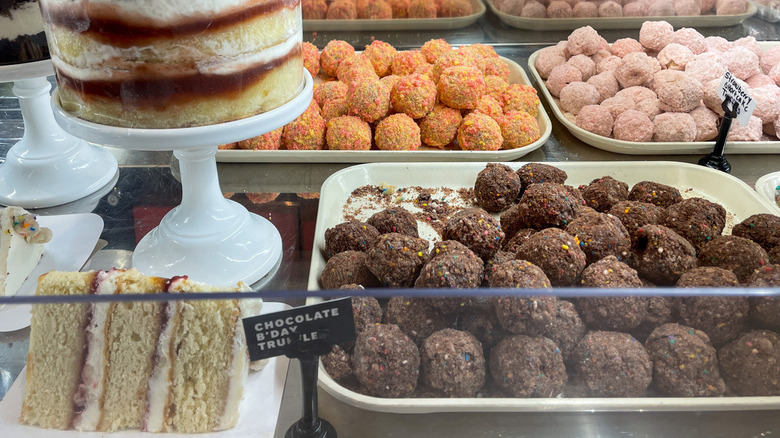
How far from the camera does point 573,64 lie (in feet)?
7.56

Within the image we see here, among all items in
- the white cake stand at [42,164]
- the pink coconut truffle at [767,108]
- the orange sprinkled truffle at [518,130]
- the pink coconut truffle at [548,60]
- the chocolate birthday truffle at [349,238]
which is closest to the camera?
the chocolate birthday truffle at [349,238]

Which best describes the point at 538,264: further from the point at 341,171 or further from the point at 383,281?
the point at 341,171

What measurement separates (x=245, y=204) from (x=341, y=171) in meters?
0.29

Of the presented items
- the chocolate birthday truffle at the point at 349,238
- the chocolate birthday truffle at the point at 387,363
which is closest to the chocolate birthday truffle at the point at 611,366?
the chocolate birthday truffle at the point at 387,363

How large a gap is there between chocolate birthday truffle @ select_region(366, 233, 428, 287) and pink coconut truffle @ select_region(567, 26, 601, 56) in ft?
5.09

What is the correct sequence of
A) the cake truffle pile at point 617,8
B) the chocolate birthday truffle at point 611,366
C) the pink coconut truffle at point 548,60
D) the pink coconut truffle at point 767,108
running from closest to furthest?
1. the chocolate birthday truffle at point 611,366
2. the pink coconut truffle at point 767,108
3. the pink coconut truffle at point 548,60
4. the cake truffle pile at point 617,8

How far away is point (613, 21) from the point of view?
100 inches

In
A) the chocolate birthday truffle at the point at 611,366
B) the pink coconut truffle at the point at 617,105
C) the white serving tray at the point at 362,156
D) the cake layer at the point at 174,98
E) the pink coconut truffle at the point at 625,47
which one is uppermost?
the cake layer at the point at 174,98

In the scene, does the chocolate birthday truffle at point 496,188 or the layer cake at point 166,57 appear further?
the chocolate birthday truffle at point 496,188

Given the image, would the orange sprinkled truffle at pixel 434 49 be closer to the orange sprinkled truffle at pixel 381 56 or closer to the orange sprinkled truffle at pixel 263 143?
the orange sprinkled truffle at pixel 381 56

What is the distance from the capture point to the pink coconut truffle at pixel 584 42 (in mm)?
2389

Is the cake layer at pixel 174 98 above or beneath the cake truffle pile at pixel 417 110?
above

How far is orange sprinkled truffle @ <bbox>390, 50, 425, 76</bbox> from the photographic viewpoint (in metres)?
2.19

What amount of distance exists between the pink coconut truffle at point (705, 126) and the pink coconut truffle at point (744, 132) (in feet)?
0.16
